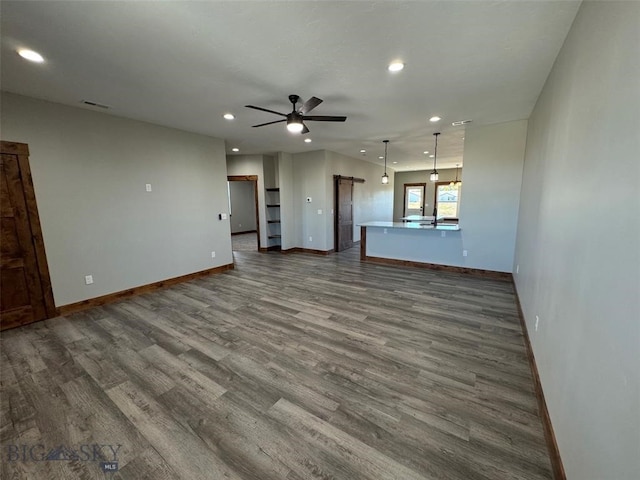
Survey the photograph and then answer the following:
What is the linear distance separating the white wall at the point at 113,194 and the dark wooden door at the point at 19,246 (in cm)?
9

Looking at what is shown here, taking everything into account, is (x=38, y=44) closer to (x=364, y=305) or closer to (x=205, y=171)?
(x=205, y=171)

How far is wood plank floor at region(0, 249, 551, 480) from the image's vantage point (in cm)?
153

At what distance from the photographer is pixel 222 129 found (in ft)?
15.3

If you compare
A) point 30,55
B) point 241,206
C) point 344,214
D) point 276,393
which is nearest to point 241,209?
point 241,206

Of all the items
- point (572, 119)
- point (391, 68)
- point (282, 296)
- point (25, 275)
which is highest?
point (391, 68)

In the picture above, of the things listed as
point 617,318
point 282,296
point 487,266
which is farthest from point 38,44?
point 487,266

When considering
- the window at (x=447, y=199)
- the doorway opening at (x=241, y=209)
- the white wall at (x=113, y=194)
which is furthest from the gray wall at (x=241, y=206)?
the window at (x=447, y=199)

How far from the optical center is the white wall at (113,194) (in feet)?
10.9

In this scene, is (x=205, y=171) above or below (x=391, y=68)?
below

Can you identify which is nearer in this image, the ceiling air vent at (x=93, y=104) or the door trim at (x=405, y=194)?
the ceiling air vent at (x=93, y=104)

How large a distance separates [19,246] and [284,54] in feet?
12.7

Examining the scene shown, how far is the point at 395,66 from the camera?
2502 millimetres

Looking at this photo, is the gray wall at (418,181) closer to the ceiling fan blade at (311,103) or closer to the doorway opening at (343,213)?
the doorway opening at (343,213)

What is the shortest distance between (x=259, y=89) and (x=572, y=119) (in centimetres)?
285
